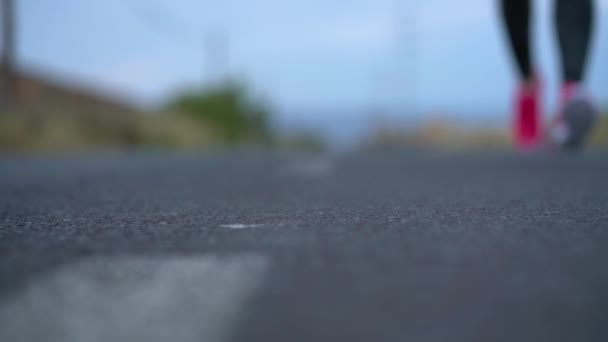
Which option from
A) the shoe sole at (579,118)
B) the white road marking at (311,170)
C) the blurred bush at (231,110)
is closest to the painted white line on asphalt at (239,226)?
the white road marking at (311,170)

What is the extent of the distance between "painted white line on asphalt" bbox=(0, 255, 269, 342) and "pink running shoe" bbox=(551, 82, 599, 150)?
352 cm

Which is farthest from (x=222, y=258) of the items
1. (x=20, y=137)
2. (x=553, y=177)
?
(x=20, y=137)

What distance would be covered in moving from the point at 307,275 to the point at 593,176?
249 centimetres

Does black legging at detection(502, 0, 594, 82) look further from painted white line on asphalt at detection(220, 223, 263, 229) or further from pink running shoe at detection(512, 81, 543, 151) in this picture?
painted white line on asphalt at detection(220, 223, 263, 229)

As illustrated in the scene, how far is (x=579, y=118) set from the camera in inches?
165

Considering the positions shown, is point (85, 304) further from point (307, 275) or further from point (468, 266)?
point (468, 266)

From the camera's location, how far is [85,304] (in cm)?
84

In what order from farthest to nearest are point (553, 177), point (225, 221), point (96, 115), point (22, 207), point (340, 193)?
point (96, 115), point (553, 177), point (340, 193), point (22, 207), point (225, 221)

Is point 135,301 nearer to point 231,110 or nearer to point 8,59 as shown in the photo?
point 8,59

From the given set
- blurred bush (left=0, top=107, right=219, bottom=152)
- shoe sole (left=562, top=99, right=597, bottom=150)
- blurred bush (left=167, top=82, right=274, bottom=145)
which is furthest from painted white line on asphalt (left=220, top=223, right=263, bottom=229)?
blurred bush (left=167, top=82, right=274, bottom=145)

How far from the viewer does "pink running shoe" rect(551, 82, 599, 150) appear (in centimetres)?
415

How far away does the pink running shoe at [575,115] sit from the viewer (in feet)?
13.6

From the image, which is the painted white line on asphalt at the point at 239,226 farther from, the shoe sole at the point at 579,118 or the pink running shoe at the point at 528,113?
the pink running shoe at the point at 528,113

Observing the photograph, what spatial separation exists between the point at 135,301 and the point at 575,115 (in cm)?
374
